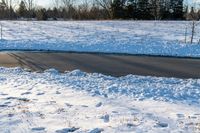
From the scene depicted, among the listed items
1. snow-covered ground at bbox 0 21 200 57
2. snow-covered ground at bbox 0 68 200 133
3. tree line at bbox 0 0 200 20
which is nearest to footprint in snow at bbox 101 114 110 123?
snow-covered ground at bbox 0 68 200 133

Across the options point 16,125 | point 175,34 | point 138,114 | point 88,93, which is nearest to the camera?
point 16,125

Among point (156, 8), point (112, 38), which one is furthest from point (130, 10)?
point (112, 38)

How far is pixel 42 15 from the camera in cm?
7412

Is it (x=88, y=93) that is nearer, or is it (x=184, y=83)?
A: (x=88, y=93)

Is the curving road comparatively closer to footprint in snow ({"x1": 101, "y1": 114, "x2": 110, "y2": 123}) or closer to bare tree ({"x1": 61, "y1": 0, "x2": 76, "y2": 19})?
footprint in snow ({"x1": 101, "y1": 114, "x2": 110, "y2": 123})

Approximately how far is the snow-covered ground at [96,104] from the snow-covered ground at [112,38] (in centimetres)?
1168

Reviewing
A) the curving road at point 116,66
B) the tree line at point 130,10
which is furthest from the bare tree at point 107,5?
the curving road at point 116,66

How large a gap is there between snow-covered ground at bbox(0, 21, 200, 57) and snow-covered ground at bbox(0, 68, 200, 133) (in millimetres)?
11681

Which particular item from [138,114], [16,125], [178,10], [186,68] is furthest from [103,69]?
[178,10]

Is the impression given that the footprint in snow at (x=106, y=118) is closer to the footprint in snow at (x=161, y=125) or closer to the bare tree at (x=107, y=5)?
the footprint in snow at (x=161, y=125)

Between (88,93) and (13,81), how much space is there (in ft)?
10.1

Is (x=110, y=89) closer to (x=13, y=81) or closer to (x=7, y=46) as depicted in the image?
(x=13, y=81)

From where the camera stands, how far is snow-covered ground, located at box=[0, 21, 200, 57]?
25.7 m

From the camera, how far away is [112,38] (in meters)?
33.3
